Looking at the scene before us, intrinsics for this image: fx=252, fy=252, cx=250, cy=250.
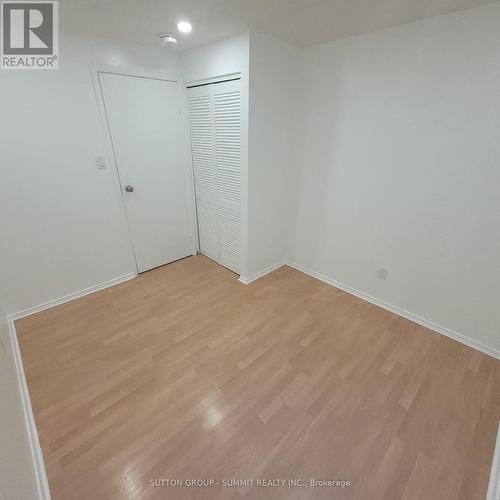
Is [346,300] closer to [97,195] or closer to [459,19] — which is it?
[459,19]

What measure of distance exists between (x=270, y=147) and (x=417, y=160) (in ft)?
4.01

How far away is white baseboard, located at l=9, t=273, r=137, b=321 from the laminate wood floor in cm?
10

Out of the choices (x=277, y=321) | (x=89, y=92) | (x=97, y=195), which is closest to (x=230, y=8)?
(x=89, y=92)

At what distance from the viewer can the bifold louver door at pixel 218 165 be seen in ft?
7.58

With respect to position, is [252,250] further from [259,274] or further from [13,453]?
[13,453]

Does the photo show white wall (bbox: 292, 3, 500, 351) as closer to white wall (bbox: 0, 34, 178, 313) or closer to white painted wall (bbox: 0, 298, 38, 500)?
white wall (bbox: 0, 34, 178, 313)

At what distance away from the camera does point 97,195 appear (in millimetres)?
2377

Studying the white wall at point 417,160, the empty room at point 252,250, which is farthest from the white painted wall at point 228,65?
the white wall at point 417,160

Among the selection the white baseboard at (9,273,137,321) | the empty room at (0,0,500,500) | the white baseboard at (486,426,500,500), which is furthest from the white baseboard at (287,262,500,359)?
the white baseboard at (9,273,137,321)

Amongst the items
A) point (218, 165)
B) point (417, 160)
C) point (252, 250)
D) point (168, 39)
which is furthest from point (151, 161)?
point (417, 160)

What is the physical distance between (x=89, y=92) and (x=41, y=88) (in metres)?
0.33

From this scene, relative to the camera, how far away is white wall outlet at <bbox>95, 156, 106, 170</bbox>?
2.29 metres

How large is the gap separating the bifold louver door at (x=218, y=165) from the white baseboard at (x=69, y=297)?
1.06 m

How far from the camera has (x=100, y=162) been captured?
2.31 m
